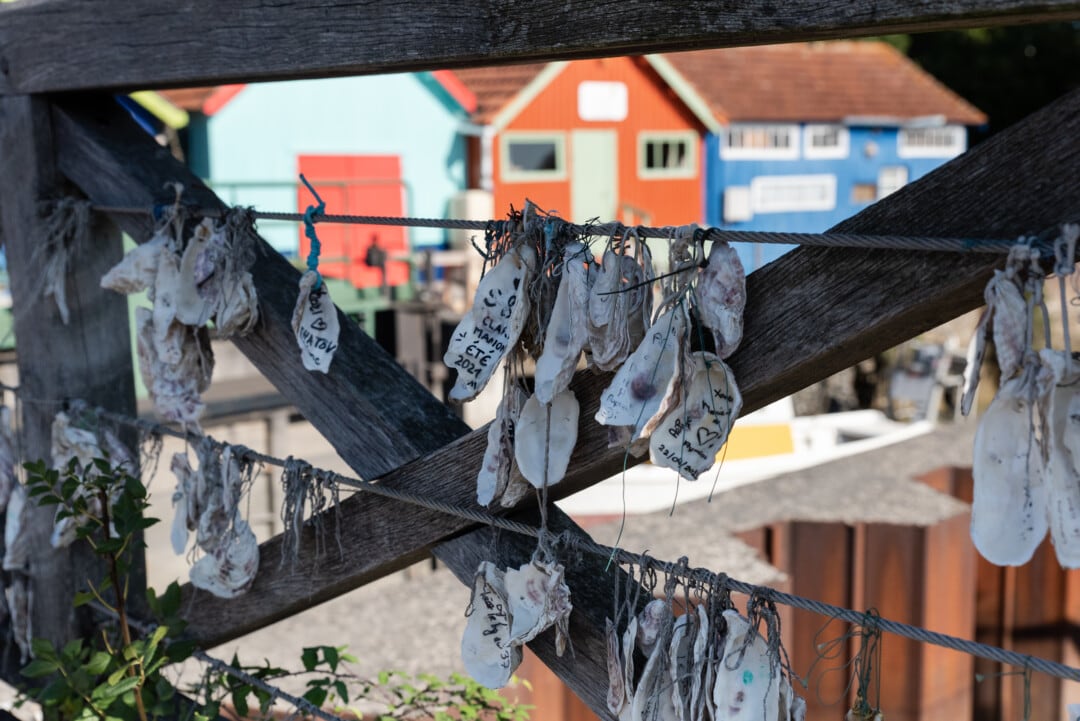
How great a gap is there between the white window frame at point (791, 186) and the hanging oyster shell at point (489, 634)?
43.7 feet

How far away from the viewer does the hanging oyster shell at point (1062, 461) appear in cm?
92

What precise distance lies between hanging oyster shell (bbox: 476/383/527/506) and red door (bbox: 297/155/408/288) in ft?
25.5

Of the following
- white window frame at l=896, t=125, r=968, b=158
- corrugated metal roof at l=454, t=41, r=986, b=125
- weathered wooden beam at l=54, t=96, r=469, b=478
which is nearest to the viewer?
weathered wooden beam at l=54, t=96, r=469, b=478

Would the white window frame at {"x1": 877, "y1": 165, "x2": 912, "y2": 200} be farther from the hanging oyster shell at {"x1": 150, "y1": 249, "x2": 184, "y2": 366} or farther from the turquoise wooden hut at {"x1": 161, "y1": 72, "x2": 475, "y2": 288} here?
the hanging oyster shell at {"x1": 150, "y1": 249, "x2": 184, "y2": 366}

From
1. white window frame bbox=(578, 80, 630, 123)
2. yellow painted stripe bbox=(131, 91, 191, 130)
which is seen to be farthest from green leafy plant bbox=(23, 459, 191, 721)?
white window frame bbox=(578, 80, 630, 123)

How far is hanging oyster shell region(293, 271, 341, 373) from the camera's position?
1588mm

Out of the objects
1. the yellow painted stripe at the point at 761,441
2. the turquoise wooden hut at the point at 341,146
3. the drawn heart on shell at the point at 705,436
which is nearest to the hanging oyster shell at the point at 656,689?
the drawn heart on shell at the point at 705,436

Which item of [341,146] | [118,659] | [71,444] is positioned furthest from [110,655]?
[341,146]

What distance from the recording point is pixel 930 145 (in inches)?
635

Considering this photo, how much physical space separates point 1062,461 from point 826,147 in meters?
14.5

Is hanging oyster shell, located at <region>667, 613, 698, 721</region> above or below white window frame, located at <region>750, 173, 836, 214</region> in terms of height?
above

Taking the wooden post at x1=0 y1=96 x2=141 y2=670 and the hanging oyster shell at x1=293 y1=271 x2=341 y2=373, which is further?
the wooden post at x1=0 y1=96 x2=141 y2=670

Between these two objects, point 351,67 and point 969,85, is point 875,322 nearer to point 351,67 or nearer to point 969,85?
point 351,67

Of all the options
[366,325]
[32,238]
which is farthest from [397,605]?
[32,238]
